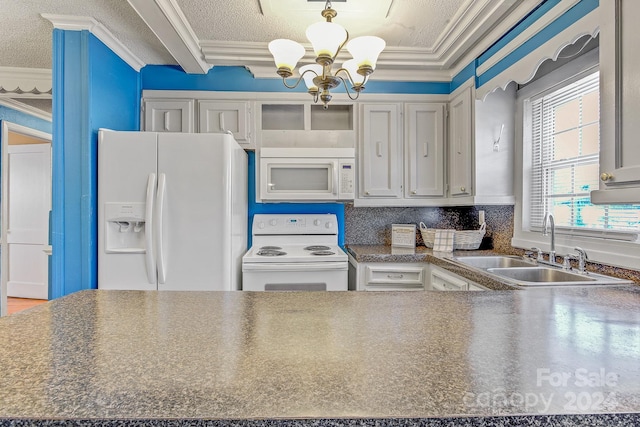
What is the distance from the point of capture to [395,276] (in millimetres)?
2564

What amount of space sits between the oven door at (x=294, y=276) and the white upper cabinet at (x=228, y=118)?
3.60 feet

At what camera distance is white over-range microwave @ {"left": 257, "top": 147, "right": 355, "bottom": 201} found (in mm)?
2721

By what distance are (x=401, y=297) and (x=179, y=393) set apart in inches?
31.6

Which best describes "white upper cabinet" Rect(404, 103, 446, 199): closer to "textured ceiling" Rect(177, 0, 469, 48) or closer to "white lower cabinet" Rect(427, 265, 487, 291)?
"textured ceiling" Rect(177, 0, 469, 48)

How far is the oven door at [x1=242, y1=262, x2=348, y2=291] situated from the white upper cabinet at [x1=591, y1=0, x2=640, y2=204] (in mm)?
1601

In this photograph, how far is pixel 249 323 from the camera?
2.91 ft

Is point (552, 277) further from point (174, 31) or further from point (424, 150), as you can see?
point (174, 31)

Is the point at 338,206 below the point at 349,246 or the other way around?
the other way around

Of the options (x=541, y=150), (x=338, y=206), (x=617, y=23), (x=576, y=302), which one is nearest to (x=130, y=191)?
(x=338, y=206)

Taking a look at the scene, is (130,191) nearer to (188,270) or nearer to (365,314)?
(188,270)

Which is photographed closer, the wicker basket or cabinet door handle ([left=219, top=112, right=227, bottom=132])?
the wicker basket

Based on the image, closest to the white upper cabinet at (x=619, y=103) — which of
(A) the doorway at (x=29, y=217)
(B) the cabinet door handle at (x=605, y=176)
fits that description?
(B) the cabinet door handle at (x=605, y=176)

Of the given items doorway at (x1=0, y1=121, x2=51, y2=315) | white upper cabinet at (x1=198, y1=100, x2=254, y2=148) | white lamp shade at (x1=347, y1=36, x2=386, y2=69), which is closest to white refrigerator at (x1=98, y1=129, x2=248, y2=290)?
white upper cabinet at (x1=198, y1=100, x2=254, y2=148)

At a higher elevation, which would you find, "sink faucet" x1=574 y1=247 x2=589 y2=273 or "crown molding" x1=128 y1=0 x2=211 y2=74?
"crown molding" x1=128 y1=0 x2=211 y2=74
